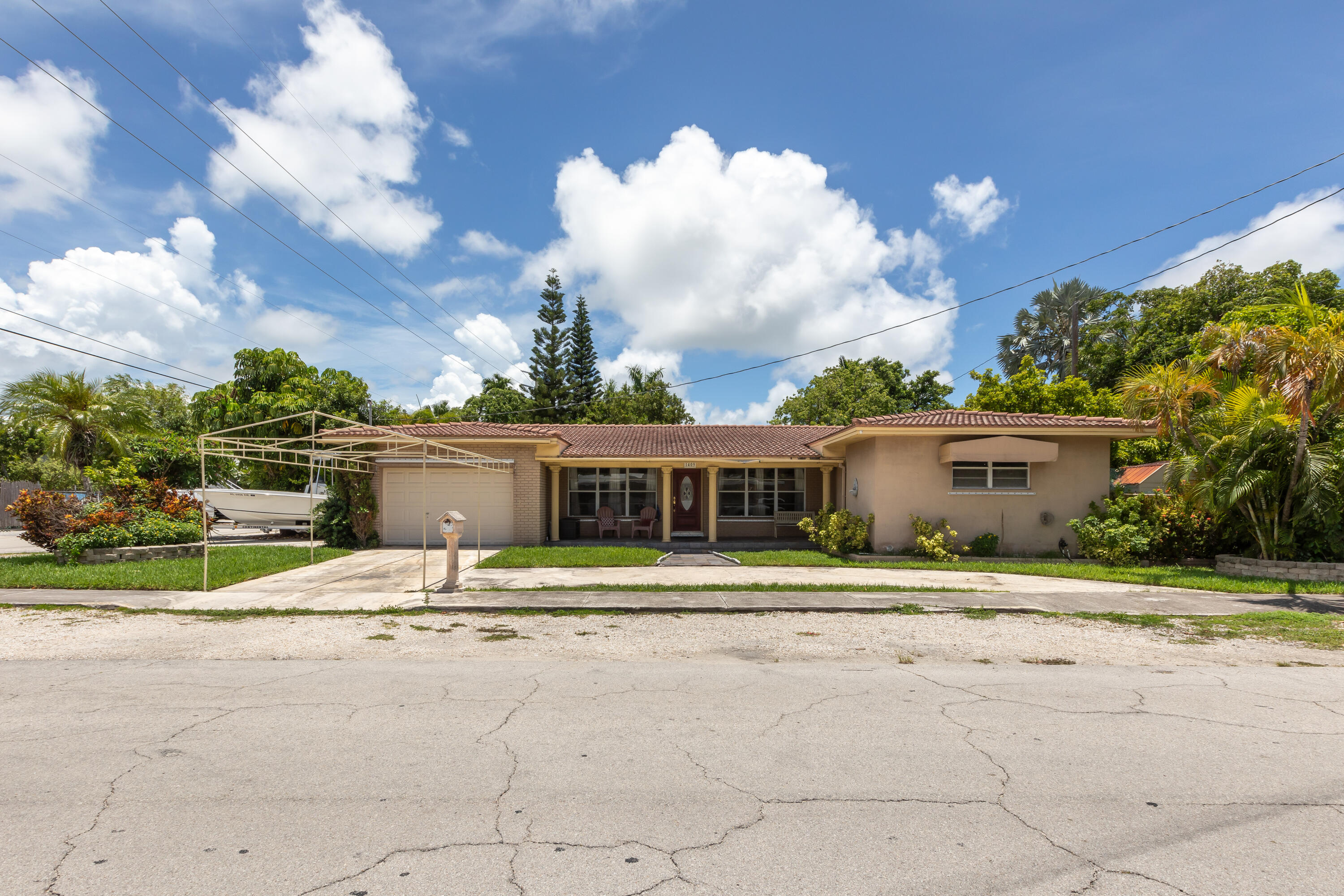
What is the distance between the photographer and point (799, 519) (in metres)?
19.4

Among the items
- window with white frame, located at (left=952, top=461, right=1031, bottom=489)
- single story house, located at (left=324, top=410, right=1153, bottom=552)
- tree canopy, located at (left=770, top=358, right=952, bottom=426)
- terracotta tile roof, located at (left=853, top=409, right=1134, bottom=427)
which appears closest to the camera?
terracotta tile roof, located at (left=853, top=409, right=1134, bottom=427)

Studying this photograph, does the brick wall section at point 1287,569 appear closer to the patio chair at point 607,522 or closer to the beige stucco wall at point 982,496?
the beige stucco wall at point 982,496

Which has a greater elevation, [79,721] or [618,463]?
[618,463]

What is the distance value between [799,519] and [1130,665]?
41.5 feet

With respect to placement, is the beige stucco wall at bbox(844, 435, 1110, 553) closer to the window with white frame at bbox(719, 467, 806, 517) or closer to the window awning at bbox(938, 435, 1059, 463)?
the window awning at bbox(938, 435, 1059, 463)

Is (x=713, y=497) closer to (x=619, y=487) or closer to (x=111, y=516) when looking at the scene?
(x=619, y=487)

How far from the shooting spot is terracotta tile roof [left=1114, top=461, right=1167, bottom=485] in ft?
75.5

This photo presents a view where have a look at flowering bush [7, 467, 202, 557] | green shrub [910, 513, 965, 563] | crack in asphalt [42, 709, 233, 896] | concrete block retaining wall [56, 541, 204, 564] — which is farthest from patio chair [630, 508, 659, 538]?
crack in asphalt [42, 709, 233, 896]

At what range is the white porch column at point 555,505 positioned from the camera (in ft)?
62.7

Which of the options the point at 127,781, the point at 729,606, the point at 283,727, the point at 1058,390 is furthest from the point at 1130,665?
the point at 1058,390

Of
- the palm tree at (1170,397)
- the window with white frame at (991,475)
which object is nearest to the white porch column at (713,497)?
the window with white frame at (991,475)

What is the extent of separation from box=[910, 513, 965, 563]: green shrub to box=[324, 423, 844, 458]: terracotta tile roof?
3.29m

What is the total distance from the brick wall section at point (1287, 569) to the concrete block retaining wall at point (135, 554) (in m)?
19.8

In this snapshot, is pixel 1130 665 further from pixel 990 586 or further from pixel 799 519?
pixel 799 519
